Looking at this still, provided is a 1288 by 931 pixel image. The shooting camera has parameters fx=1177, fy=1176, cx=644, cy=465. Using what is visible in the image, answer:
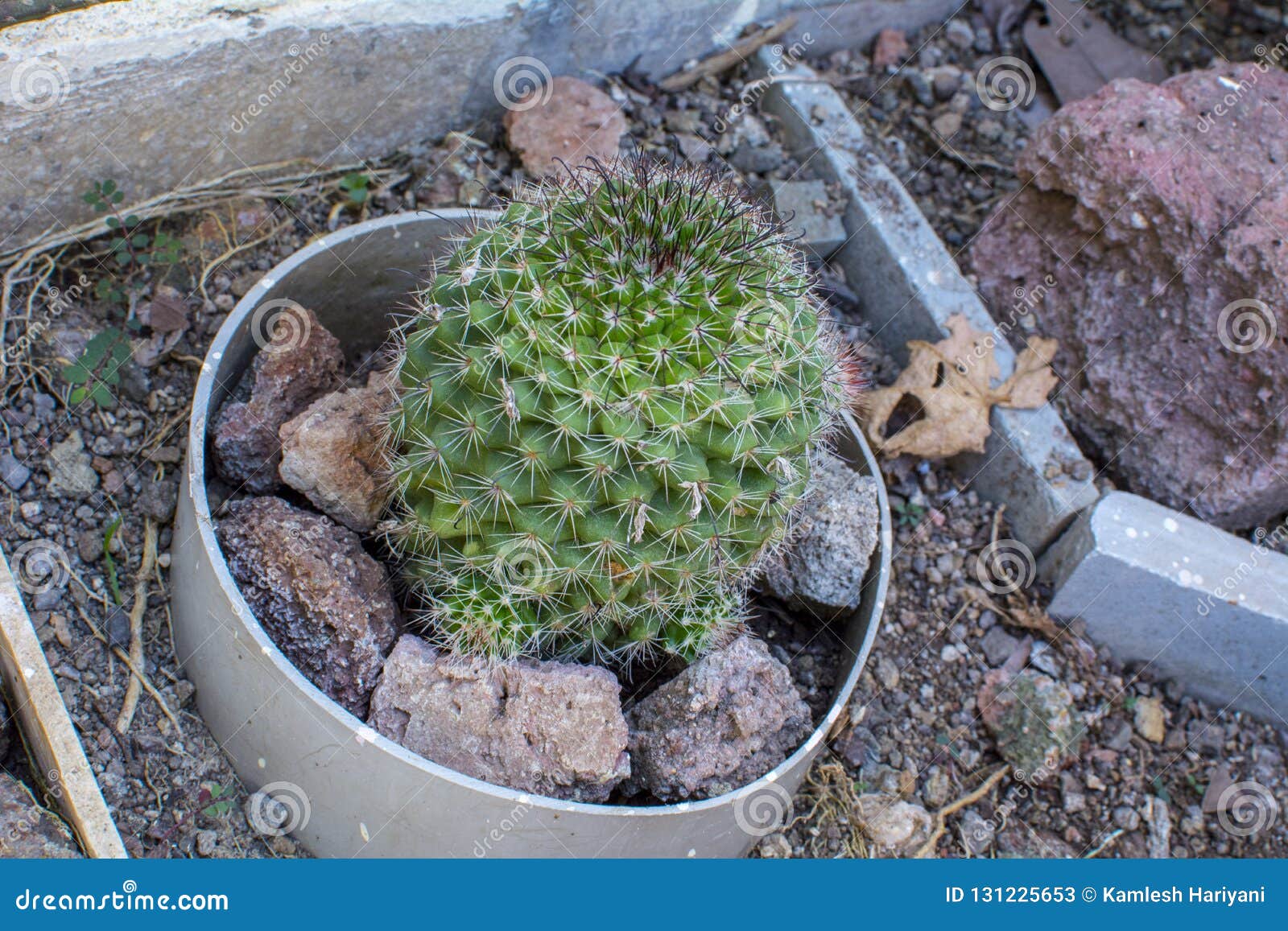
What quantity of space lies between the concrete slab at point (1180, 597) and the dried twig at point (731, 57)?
168 cm

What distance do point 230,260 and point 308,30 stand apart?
0.57 meters

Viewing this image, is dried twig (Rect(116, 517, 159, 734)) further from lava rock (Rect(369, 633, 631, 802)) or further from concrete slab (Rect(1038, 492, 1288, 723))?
concrete slab (Rect(1038, 492, 1288, 723))

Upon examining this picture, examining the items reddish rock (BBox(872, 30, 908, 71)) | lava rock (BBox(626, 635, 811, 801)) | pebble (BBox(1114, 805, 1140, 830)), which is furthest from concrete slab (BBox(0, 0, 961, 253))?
pebble (BBox(1114, 805, 1140, 830))

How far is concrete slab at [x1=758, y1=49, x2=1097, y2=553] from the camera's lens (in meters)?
2.95

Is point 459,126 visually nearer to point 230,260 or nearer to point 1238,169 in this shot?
point 230,260

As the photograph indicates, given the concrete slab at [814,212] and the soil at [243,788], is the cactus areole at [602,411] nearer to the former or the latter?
the soil at [243,788]

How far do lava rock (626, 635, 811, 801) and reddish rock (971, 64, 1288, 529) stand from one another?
1.36 m

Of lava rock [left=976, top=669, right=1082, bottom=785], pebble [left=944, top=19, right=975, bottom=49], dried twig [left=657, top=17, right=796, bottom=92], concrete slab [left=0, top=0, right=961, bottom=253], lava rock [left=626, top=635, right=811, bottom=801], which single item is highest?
concrete slab [left=0, top=0, right=961, bottom=253]

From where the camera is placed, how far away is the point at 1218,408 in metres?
3.00

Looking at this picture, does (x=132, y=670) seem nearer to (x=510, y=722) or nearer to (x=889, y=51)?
(x=510, y=722)

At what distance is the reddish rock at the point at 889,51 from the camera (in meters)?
3.74

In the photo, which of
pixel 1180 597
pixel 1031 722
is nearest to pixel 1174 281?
pixel 1180 597

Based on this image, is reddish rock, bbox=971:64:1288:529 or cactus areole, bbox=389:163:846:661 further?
reddish rock, bbox=971:64:1288:529

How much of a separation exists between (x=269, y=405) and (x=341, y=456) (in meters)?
0.21
